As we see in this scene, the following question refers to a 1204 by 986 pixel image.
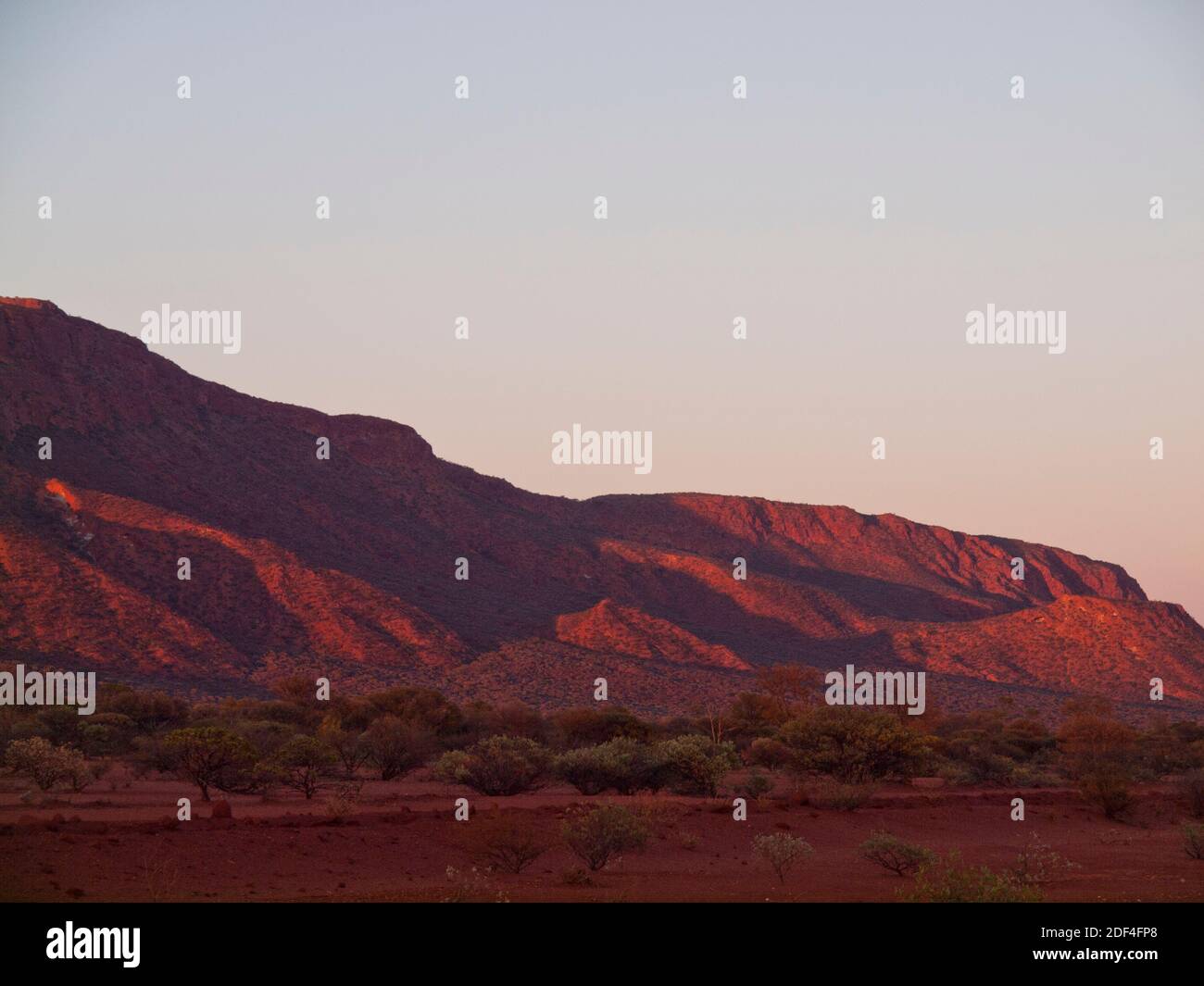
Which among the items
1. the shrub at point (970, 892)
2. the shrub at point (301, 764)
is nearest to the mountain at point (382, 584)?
the shrub at point (301, 764)

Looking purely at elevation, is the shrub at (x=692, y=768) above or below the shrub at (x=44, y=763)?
below

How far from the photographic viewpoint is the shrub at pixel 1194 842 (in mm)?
23734

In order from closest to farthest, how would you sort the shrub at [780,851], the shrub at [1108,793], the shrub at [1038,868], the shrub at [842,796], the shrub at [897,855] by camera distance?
the shrub at [1038,868]
the shrub at [780,851]
the shrub at [897,855]
the shrub at [842,796]
the shrub at [1108,793]

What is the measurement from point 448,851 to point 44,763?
11.3 meters

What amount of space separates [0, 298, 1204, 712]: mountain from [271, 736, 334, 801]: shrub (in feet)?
97.3

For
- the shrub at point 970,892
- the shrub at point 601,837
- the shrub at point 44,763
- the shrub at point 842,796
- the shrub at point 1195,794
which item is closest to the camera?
the shrub at point 970,892

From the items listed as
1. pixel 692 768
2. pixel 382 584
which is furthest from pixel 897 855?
pixel 382 584

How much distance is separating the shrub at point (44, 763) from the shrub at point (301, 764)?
4.16 metres

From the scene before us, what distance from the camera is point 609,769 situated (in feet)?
101

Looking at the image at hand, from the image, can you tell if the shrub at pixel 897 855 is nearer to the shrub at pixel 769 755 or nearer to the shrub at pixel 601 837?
the shrub at pixel 601 837

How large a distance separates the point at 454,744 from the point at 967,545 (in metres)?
99.9

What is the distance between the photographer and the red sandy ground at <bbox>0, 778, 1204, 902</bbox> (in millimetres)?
17578

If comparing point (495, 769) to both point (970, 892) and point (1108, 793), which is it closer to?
point (1108, 793)

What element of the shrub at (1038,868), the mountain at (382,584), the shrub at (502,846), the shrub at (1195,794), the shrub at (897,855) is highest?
the mountain at (382,584)
